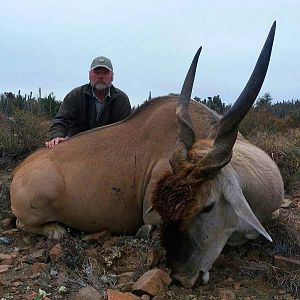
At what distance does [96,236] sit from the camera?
500cm

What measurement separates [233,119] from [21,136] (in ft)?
20.0

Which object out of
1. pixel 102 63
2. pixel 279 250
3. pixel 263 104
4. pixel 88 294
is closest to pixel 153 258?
pixel 88 294

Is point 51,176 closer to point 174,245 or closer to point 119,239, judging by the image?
point 119,239

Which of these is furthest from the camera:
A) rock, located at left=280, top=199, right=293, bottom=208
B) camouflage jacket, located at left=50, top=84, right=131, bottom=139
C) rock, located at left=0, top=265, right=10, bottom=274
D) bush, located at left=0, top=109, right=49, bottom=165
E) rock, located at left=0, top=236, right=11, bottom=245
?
bush, located at left=0, top=109, right=49, bottom=165

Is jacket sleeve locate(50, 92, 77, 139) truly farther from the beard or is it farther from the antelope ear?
the antelope ear

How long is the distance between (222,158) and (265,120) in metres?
9.84

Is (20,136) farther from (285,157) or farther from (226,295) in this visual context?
(226,295)

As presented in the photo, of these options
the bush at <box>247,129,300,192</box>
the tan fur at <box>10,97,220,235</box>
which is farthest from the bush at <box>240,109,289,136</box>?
the tan fur at <box>10,97,220,235</box>

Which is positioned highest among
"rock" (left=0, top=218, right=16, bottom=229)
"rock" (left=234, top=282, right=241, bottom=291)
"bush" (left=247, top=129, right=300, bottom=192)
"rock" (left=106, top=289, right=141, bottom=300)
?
"bush" (left=247, top=129, right=300, bottom=192)

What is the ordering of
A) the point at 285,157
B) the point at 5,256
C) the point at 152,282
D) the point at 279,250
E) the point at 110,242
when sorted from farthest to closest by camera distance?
the point at 285,157
the point at 110,242
the point at 5,256
the point at 279,250
the point at 152,282

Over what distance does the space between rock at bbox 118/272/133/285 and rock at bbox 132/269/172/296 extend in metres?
0.19

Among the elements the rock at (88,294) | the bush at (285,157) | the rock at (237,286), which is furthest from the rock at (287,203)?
the rock at (88,294)

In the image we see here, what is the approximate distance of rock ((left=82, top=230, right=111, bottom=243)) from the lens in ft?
16.2

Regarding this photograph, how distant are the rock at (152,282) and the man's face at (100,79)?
3.84 metres
